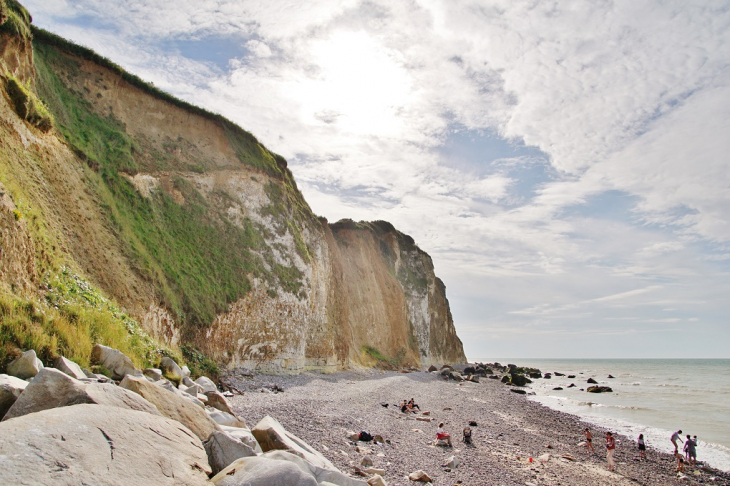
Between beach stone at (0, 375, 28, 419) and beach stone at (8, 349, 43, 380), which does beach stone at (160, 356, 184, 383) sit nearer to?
beach stone at (8, 349, 43, 380)

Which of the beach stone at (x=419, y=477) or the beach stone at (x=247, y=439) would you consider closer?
the beach stone at (x=247, y=439)

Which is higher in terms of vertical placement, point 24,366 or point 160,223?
point 160,223

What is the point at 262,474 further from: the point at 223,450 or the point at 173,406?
the point at 173,406

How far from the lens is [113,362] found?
29.2ft

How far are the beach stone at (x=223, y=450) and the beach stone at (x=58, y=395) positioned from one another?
1.08 meters

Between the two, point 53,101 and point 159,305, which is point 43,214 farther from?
point 53,101

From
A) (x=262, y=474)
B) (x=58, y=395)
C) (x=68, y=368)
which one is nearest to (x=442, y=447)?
(x=262, y=474)

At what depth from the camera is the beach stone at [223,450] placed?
18.0 feet

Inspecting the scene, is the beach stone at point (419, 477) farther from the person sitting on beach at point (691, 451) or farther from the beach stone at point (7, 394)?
the person sitting on beach at point (691, 451)

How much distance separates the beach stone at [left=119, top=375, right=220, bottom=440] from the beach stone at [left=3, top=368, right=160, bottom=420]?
2.04ft

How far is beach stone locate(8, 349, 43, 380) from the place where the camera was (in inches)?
257

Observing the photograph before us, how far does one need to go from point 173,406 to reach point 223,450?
1358 millimetres

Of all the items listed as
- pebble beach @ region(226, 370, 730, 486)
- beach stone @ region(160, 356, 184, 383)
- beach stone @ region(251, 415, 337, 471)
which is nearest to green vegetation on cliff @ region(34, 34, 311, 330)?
pebble beach @ region(226, 370, 730, 486)

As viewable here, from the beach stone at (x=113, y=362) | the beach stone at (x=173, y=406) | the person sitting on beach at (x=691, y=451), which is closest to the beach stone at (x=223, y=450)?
the beach stone at (x=173, y=406)
